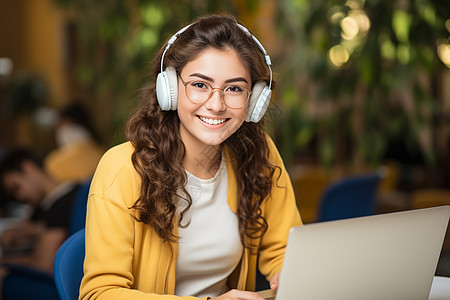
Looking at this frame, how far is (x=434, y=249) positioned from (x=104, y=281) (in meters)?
0.66

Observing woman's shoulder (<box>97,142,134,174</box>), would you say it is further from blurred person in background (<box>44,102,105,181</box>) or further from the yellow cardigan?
blurred person in background (<box>44,102,105,181</box>)

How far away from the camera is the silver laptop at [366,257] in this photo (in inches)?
38.0

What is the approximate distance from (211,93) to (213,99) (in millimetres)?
15

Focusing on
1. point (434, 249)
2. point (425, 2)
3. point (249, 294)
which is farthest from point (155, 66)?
point (425, 2)

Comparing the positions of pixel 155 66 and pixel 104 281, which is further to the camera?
pixel 155 66

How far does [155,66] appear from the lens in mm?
1474

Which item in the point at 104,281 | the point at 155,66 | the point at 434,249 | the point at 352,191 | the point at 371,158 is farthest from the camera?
the point at 371,158

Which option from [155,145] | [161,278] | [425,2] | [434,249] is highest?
[425,2]

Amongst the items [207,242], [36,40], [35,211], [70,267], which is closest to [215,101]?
[207,242]

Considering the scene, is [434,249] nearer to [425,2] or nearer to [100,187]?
[100,187]

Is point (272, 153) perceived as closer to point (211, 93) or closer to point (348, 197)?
point (211, 93)

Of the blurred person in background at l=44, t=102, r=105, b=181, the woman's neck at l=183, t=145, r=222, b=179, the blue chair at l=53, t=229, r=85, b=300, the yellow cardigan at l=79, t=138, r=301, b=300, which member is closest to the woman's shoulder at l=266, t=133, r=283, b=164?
the woman's neck at l=183, t=145, r=222, b=179

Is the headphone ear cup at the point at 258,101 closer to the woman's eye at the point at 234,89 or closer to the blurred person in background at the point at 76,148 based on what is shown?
the woman's eye at the point at 234,89

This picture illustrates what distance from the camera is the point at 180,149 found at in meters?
1.46
